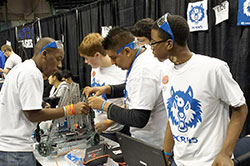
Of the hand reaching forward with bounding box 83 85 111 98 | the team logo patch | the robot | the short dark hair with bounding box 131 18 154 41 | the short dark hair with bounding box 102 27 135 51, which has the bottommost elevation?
the robot

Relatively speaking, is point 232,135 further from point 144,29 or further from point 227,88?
point 144,29

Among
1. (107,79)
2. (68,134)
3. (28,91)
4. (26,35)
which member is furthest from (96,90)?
(26,35)

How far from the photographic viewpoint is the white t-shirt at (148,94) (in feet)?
4.29

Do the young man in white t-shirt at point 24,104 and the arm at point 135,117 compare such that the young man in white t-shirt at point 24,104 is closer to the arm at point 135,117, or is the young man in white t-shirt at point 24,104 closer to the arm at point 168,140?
the arm at point 135,117

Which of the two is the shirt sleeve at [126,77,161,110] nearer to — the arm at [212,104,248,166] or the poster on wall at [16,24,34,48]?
the arm at [212,104,248,166]

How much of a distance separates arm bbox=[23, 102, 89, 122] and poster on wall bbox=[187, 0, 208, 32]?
1.46 m

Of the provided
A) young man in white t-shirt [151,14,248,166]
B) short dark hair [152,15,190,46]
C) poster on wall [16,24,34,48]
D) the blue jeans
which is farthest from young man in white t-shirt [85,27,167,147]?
poster on wall [16,24,34,48]

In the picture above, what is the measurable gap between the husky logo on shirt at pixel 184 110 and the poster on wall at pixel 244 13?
1.20 meters

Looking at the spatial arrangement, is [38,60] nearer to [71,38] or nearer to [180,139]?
[180,139]

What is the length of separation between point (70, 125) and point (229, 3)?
1730 mm

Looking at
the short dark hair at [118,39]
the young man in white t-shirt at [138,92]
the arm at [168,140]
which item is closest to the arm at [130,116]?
the young man in white t-shirt at [138,92]

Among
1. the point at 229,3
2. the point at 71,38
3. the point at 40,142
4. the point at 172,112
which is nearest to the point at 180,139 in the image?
the point at 172,112

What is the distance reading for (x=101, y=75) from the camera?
205cm

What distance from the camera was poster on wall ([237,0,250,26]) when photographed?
6.33 feet
